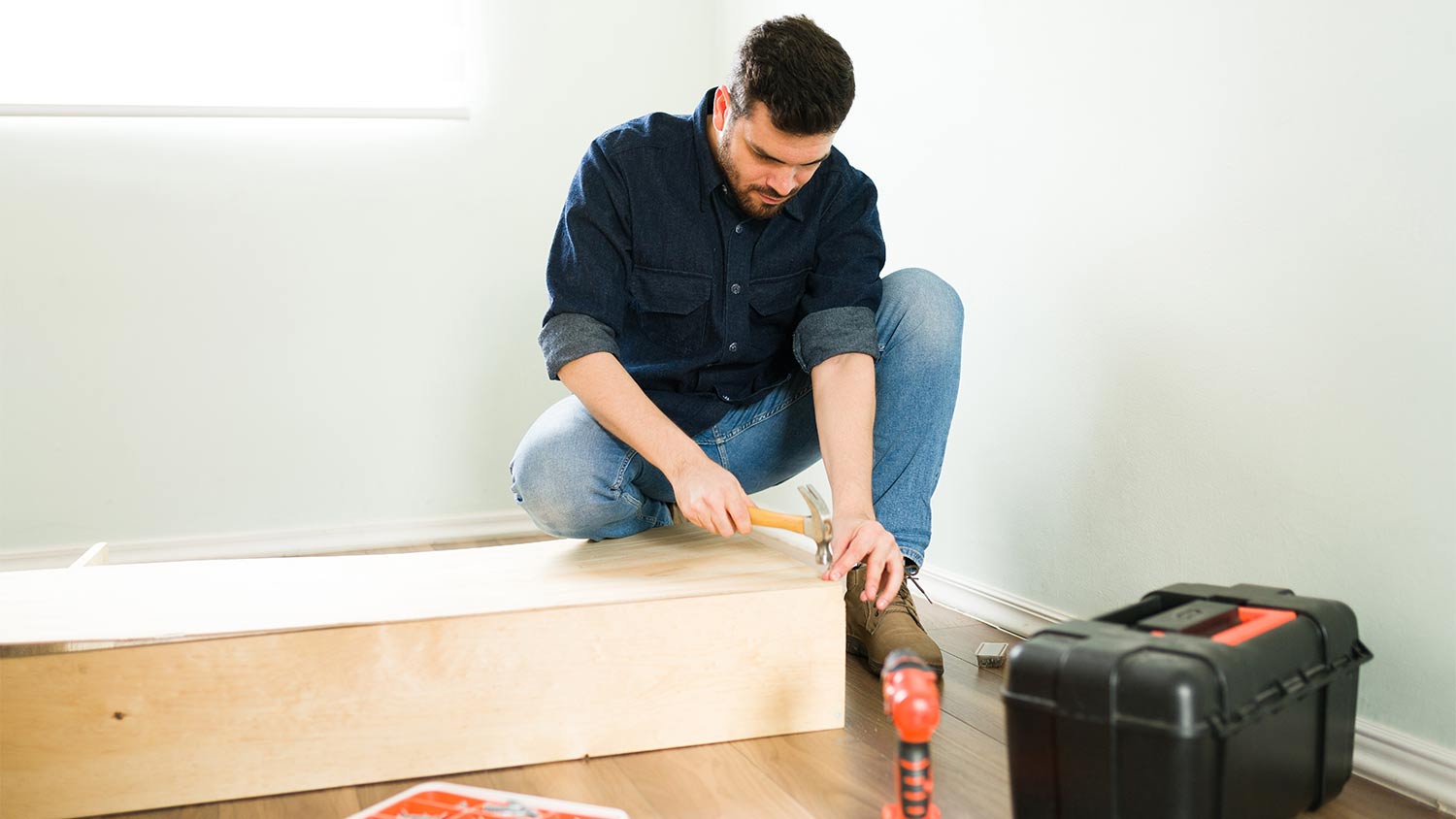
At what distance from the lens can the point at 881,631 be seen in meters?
1.57

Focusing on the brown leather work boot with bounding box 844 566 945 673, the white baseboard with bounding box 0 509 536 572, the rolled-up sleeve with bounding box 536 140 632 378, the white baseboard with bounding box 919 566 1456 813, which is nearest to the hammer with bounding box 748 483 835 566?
the brown leather work boot with bounding box 844 566 945 673

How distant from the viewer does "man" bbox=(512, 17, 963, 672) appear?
1455 millimetres

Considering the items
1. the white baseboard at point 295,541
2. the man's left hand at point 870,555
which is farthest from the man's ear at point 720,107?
the white baseboard at point 295,541

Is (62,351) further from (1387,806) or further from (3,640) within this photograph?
(1387,806)

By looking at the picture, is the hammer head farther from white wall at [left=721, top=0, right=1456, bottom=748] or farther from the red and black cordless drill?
white wall at [left=721, top=0, right=1456, bottom=748]

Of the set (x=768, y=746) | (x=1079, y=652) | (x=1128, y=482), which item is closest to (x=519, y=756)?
(x=768, y=746)

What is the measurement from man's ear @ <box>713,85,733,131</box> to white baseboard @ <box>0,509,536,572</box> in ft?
Answer: 5.38

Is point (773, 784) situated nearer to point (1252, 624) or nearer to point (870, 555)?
point (870, 555)

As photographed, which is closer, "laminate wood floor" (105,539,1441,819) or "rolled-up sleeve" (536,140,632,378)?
"laminate wood floor" (105,539,1441,819)

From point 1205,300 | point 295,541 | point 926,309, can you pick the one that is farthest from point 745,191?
point 295,541

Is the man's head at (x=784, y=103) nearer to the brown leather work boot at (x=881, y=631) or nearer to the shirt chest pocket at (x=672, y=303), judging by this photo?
the shirt chest pocket at (x=672, y=303)

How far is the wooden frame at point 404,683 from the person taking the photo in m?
1.14

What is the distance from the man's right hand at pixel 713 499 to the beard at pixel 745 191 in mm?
385

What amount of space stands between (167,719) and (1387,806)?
4.05 feet
